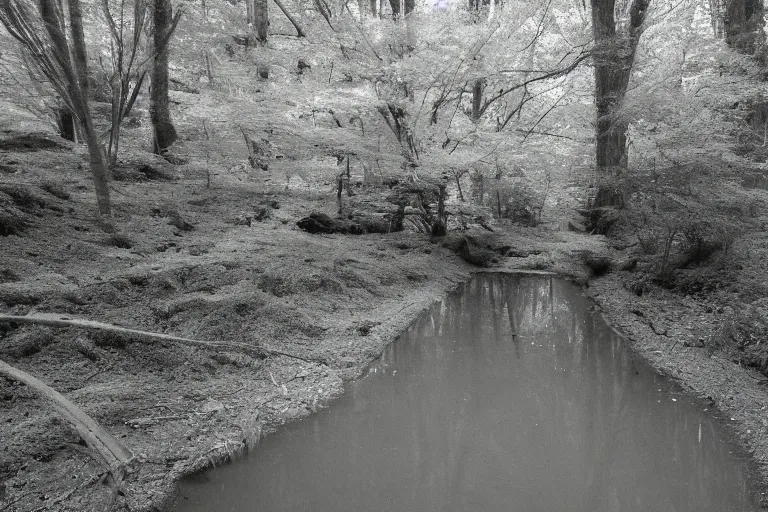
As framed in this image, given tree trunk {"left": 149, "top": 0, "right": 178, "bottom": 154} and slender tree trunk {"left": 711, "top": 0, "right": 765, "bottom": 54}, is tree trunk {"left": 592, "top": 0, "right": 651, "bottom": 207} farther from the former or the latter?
tree trunk {"left": 149, "top": 0, "right": 178, "bottom": 154}

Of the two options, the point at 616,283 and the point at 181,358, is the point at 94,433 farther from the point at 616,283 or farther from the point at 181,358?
the point at 616,283

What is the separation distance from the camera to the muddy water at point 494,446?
9.48 feet

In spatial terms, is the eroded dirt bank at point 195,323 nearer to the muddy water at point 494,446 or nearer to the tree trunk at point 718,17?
the muddy water at point 494,446

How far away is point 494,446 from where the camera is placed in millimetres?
3449

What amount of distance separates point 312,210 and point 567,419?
283 inches

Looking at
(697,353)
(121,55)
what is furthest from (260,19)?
(697,353)

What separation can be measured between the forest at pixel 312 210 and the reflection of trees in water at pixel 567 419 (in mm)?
359

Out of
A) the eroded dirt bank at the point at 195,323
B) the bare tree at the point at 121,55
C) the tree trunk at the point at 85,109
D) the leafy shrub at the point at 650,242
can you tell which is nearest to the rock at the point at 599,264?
the eroded dirt bank at the point at 195,323

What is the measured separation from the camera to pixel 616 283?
7.45 metres

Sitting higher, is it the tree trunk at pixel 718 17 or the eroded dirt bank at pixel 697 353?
the tree trunk at pixel 718 17

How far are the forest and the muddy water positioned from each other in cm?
23

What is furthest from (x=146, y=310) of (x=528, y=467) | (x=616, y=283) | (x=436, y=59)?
(x=616, y=283)

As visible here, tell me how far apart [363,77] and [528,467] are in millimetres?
6488

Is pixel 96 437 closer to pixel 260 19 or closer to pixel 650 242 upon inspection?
pixel 650 242
